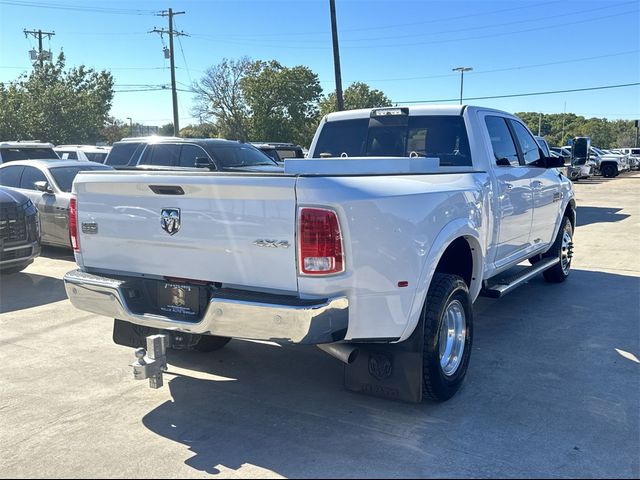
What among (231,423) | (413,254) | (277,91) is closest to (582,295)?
(413,254)

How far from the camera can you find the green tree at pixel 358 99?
64188 mm

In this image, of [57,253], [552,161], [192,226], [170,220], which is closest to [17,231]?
[57,253]

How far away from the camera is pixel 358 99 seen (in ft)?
219

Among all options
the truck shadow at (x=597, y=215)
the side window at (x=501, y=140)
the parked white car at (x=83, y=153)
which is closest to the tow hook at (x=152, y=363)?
the side window at (x=501, y=140)

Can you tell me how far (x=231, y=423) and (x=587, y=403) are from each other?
2.42 meters

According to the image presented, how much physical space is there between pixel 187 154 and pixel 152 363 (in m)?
8.10

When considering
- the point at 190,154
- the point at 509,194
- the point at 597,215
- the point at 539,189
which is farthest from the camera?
the point at 597,215

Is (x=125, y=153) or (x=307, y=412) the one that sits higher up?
(x=125, y=153)

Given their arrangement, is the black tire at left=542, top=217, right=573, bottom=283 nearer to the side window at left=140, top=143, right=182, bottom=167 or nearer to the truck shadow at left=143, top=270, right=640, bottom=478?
the truck shadow at left=143, top=270, right=640, bottom=478

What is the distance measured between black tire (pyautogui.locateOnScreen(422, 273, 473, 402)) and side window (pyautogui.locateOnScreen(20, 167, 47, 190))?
27.3 feet

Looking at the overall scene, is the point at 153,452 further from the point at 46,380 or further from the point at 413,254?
the point at 413,254

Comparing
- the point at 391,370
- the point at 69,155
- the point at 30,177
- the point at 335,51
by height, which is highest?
the point at 335,51

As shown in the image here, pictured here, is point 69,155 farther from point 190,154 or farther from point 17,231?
point 17,231

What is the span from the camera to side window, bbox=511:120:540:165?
6.08 metres
